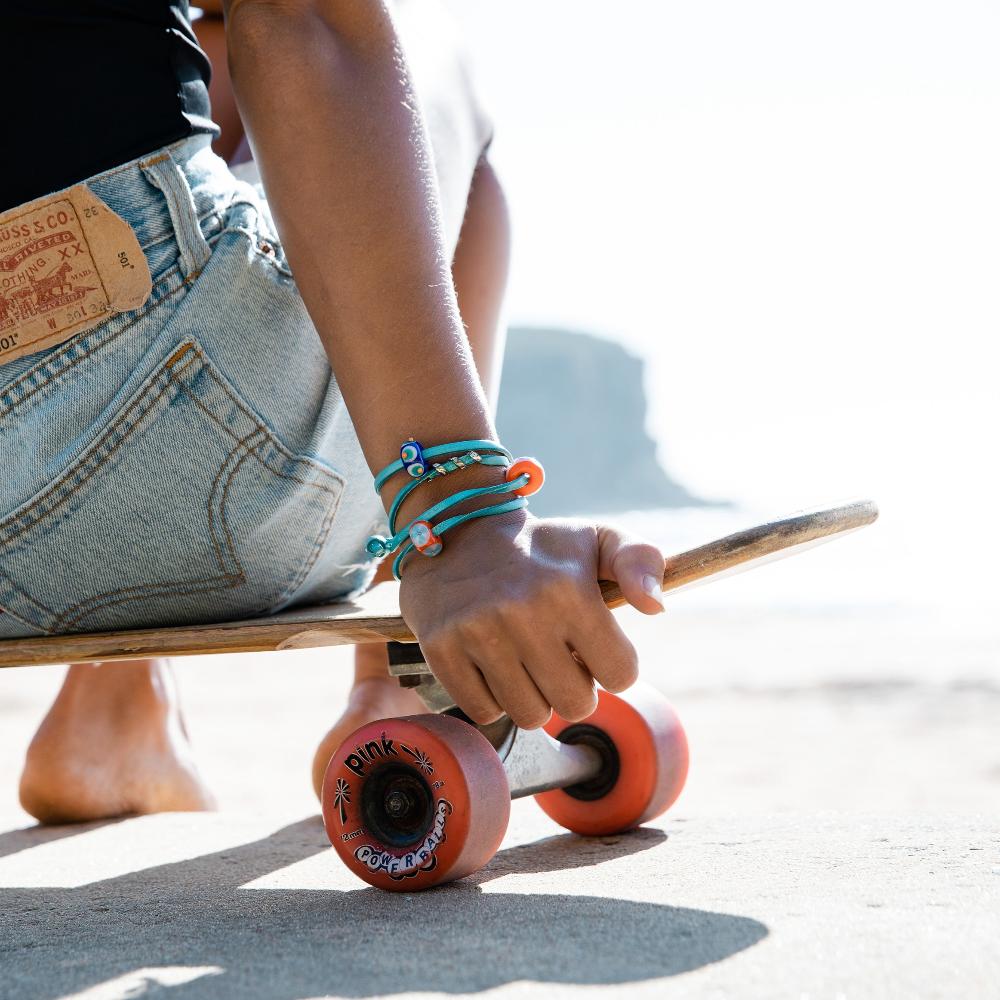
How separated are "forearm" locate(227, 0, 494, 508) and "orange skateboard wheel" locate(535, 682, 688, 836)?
549 millimetres

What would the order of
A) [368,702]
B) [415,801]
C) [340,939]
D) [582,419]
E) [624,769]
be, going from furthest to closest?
[582,419]
[368,702]
[624,769]
[415,801]
[340,939]

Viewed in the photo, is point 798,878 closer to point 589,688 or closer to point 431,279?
point 589,688

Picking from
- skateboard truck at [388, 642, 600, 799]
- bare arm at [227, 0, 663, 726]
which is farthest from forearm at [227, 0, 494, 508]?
skateboard truck at [388, 642, 600, 799]

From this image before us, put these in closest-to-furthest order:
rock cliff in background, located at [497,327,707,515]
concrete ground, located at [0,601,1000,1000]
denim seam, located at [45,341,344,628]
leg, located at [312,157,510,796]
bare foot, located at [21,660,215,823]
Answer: concrete ground, located at [0,601,1000,1000] < denim seam, located at [45,341,344,628] < leg, located at [312,157,510,796] < bare foot, located at [21,660,215,823] < rock cliff in background, located at [497,327,707,515]

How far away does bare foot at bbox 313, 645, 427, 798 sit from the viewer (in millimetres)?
1518

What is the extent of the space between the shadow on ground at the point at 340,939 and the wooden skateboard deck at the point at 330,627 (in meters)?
0.24

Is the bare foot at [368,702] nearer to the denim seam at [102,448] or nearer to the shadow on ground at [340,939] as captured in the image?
the shadow on ground at [340,939]

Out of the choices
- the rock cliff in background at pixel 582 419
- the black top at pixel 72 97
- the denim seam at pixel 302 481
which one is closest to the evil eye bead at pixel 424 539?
the denim seam at pixel 302 481

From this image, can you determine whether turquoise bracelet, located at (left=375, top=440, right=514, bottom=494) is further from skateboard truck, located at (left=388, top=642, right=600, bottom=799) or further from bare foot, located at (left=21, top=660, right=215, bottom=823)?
bare foot, located at (left=21, top=660, right=215, bottom=823)

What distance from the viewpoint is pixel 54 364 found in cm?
111

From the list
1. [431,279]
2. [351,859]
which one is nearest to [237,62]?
[431,279]

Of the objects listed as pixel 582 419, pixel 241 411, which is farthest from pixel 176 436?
pixel 582 419

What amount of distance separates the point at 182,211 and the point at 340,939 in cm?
69

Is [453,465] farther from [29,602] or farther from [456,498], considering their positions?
[29,602]
